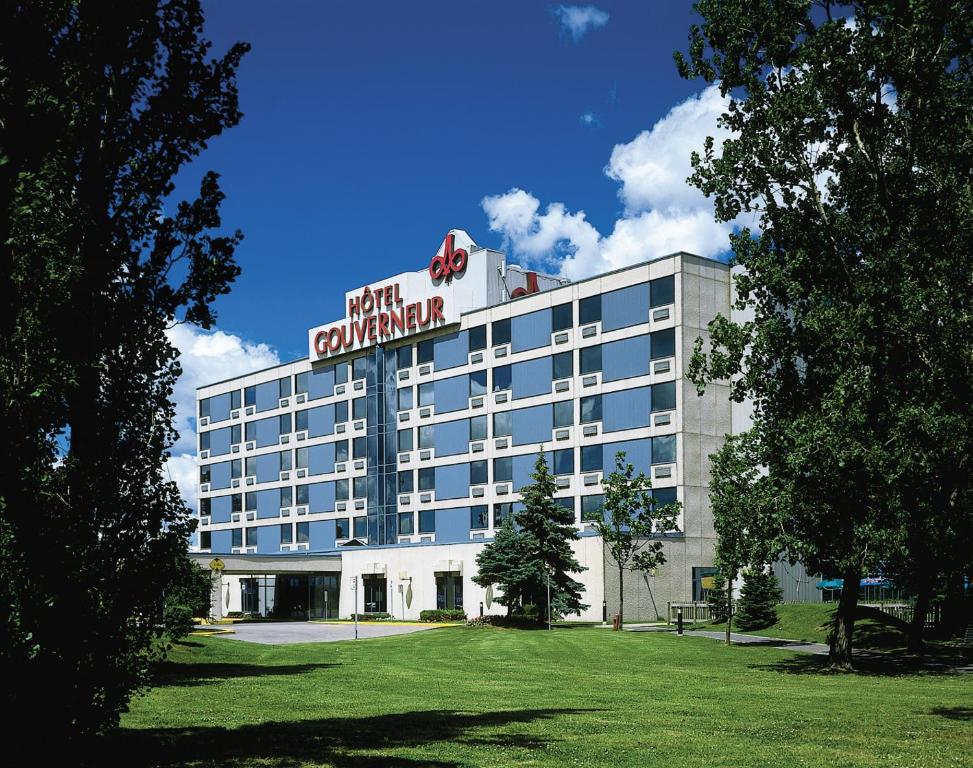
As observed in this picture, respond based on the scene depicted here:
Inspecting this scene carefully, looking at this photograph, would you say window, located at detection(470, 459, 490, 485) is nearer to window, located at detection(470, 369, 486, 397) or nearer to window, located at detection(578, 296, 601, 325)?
window, located at detection(470, 369, 486, 397)

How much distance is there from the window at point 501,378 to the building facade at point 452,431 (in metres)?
0.15

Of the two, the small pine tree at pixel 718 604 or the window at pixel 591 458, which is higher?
the window at pixel 591 458

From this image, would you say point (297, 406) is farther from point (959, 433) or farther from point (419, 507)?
point (959, 433)

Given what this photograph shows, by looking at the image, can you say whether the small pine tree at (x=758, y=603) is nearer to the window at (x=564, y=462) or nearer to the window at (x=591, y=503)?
the window at (x=591, y=503)

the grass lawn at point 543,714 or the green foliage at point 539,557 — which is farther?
the green foliage at point 539,557

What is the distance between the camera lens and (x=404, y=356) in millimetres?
81812

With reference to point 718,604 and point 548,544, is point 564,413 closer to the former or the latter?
point 548,544

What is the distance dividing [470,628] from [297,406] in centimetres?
4288

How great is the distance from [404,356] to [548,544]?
96.8 ft

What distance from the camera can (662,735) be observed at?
1575cm

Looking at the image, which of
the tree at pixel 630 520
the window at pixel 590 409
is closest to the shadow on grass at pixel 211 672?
the tree at pixel 630 520

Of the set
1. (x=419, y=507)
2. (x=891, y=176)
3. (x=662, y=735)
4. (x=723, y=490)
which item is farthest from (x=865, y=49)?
(x=419, y=507)

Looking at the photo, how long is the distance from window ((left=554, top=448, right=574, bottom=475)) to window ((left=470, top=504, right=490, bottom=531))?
7327mm

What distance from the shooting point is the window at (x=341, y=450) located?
86312 millimetres
